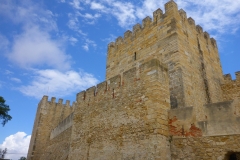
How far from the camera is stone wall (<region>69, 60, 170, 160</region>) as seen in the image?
6.04 metres

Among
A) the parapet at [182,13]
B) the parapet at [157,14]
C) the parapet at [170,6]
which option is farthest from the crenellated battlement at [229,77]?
the parapet at [157,14]

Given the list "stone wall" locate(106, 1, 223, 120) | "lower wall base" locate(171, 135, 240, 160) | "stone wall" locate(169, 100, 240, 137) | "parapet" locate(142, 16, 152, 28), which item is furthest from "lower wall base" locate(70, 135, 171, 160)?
"parapet" locate(142, 16, 152, 28)

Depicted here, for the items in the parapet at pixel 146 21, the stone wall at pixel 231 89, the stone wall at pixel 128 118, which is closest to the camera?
the stone wall at pixel 128 118

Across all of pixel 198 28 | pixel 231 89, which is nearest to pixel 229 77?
pixel 231 89

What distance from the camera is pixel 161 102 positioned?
6.37 m

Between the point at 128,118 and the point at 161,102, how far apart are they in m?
1.27

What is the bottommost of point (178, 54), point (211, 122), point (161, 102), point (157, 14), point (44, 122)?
point (211, 122)

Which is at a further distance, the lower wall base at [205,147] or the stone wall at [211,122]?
the stone wall at [211,122]

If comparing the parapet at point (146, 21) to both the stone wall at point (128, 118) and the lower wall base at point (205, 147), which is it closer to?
the stone wall at point (128, 118)

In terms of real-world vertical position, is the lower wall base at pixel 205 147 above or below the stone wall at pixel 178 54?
below

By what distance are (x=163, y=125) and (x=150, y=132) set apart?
1.42ft

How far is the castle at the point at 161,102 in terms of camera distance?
18.0 ft

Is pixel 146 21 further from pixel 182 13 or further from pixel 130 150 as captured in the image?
pixel 130 150

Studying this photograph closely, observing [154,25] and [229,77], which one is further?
[229,77]
